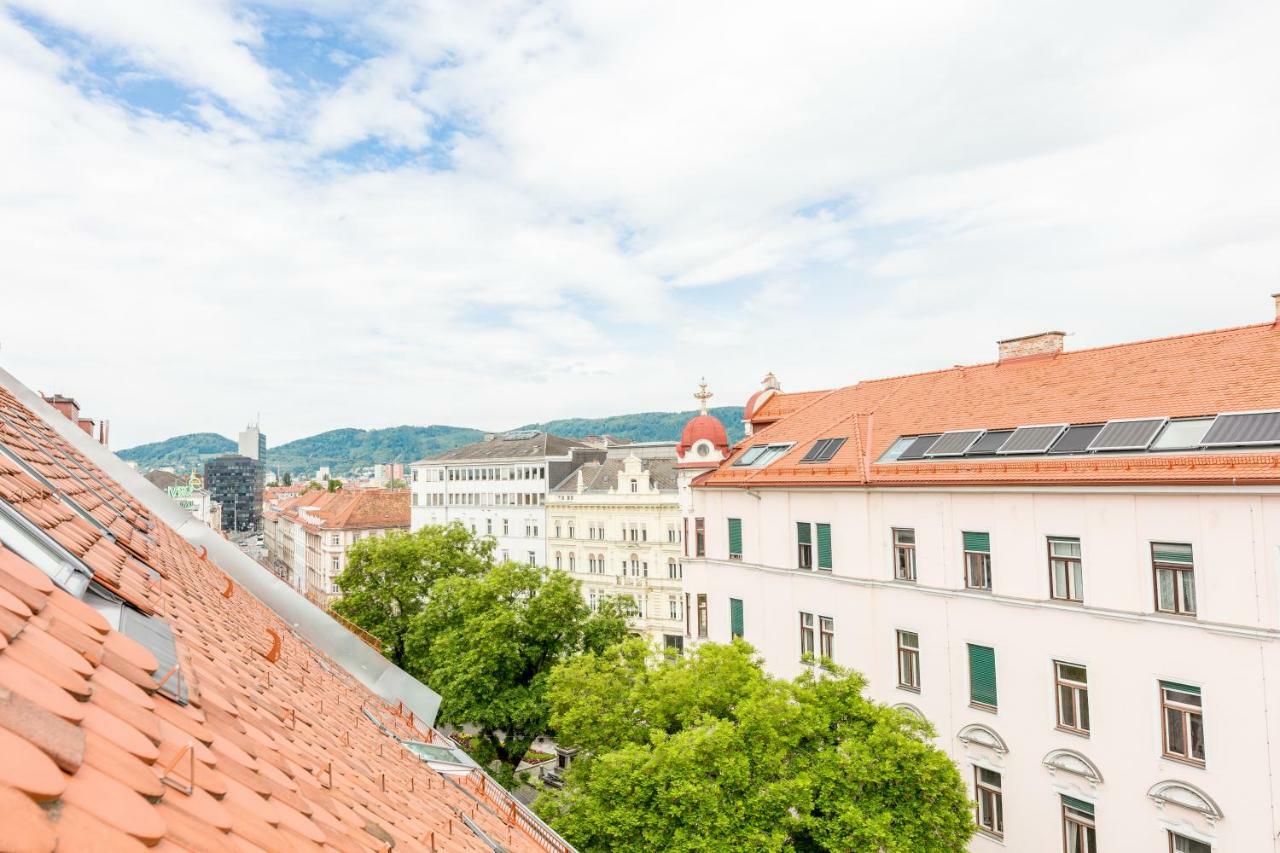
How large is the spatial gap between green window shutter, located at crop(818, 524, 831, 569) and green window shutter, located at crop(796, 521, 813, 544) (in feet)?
1.67

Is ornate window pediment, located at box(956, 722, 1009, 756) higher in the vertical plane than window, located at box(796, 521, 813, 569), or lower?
lower

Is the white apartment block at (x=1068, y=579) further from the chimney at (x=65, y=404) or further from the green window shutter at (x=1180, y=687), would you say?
the chimney at (x=65, y=404)

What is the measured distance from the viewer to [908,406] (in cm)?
2970

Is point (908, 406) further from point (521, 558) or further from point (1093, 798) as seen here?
point (521, 558)

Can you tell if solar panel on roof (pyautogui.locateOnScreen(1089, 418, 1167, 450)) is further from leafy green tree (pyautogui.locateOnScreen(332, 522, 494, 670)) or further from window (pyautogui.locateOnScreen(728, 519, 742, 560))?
leafy green tree (pyautogui.locateOnScreen(332, 522, 494, 670))

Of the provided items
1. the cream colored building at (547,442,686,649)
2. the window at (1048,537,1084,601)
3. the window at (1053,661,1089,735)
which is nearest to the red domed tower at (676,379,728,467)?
the window at (1048,537,1084,601)

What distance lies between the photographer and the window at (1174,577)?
1842 cm

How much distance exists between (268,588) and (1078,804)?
21.4m

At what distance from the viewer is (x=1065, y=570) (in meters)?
21.1

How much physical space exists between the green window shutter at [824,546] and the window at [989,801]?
8.23 m

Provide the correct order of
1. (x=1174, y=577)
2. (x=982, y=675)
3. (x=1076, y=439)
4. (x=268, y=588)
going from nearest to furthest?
(x=268, y=588)
(x=1174, y=577)
(x=1076, y=439)
(x=982, y=675)

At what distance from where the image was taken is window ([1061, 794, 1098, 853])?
20203 millimetres

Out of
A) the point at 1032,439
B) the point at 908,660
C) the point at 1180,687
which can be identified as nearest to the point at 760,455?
the point at 908,660

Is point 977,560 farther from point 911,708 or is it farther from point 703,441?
point 703,441
